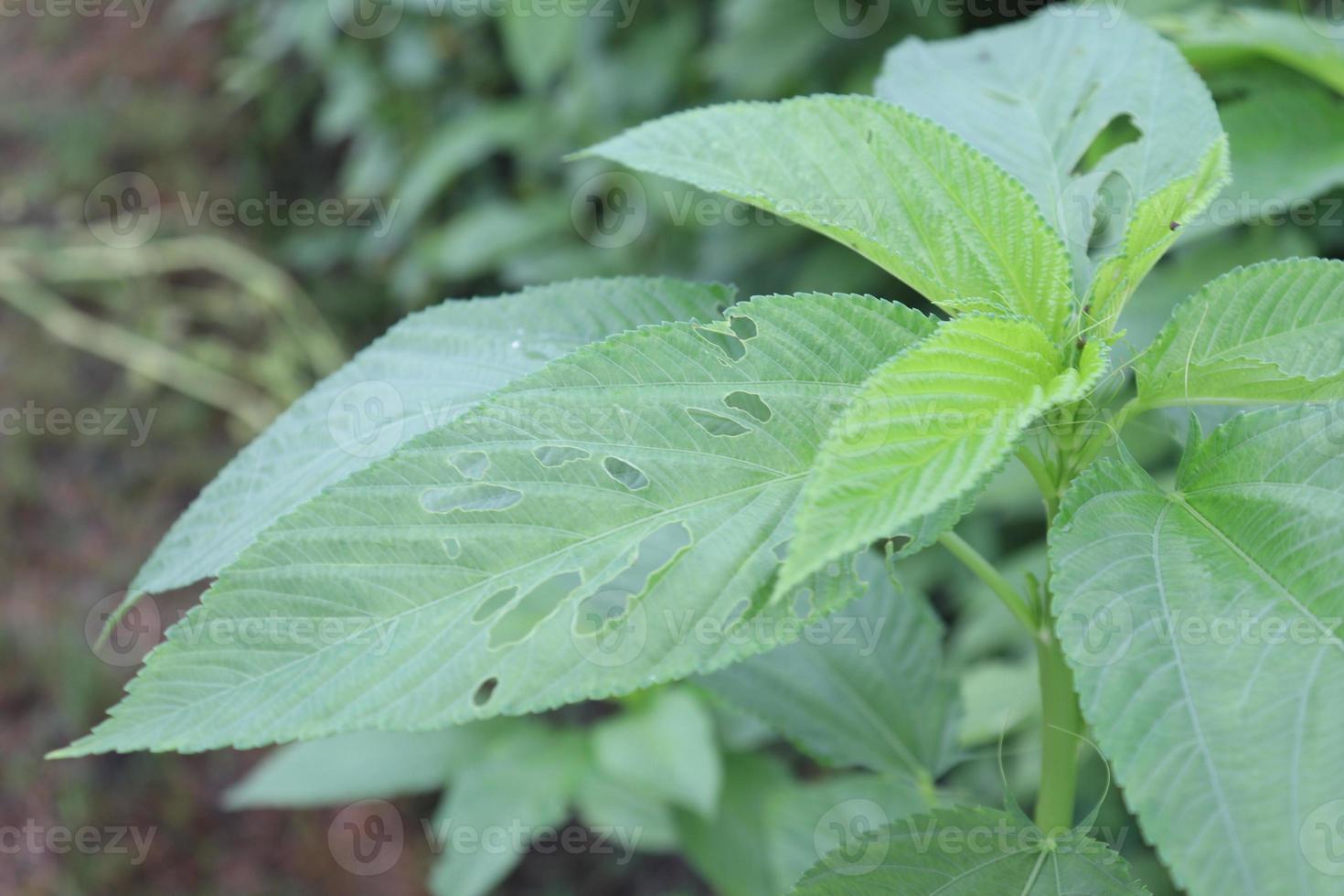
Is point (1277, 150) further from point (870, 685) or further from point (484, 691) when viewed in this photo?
point (484, 691)

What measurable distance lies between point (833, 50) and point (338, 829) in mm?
2022

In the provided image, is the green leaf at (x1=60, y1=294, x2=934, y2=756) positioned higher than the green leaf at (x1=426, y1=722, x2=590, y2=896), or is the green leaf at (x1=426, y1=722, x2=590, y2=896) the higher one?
the green leaf at (x1=60, y1=294, x2=934, y2=756)

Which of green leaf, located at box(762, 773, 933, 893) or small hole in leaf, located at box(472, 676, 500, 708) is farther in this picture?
green leaf, located at box(762, 773, 933, 893)

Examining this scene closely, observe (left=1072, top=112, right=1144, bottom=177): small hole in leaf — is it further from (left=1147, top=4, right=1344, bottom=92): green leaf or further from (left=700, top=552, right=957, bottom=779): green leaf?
(left=700, top=552, right=957, bottom=779): green leaf

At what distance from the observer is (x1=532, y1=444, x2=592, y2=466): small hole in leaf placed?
24.7 inches

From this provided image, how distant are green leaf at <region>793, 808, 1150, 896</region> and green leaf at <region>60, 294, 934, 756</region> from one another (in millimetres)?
188

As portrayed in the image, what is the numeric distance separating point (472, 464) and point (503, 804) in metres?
1.46

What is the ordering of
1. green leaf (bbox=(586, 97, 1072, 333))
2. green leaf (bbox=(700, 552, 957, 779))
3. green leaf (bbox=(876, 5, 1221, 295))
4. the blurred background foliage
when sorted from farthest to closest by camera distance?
the blurred background foliage, green leaf (bbox=(700, 552, 957, 779)), green leaf (bbox=(876, 5, 1221, 295)), green leaf (bbox=(586, 97, 1072, 333))

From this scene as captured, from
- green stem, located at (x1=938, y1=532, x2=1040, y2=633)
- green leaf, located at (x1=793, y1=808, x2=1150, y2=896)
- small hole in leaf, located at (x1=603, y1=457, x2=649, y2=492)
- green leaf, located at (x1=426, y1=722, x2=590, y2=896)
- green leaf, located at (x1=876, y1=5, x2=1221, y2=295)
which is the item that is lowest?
green leaf, located at (x1=426, y1=722, x2=590, y2=896)

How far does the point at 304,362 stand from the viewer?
10.6 feet

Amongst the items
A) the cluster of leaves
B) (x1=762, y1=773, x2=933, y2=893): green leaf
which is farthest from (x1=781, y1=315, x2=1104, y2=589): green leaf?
the cluster of leaves

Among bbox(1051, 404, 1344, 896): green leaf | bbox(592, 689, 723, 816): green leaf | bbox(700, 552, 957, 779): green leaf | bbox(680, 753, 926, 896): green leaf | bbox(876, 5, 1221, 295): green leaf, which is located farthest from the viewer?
bbox(592, 689, 723, 816): green leaf

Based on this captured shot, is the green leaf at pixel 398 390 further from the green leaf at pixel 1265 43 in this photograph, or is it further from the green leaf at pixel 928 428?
the green leaf at pixel 1265 43

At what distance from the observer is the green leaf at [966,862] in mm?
656
